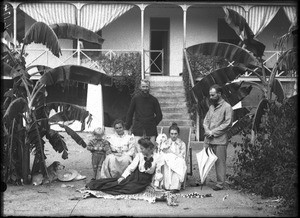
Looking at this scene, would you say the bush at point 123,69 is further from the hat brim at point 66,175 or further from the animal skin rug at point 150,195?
the animal skin rug at point 150,195

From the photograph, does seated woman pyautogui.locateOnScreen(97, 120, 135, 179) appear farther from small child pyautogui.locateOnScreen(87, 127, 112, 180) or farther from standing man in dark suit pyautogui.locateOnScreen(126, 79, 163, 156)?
standing man in dark suit pyautogui.locateOnScreen(126, 79, 163, 156)

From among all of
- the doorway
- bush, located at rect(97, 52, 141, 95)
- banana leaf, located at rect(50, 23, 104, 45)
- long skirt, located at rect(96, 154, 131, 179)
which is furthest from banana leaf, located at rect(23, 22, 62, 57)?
the doorway

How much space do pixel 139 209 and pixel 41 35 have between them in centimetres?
370

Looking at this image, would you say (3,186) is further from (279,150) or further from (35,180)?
(279,150)

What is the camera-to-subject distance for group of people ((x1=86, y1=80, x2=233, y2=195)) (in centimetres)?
766

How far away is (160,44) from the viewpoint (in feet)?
64.2

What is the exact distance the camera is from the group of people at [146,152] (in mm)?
7656

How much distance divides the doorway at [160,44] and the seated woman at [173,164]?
10.5m

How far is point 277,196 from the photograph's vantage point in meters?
7.38

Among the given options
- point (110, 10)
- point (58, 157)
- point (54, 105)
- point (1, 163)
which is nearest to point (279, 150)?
point (54, 105)

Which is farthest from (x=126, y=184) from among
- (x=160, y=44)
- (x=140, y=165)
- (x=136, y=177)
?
(x=160, y=44)

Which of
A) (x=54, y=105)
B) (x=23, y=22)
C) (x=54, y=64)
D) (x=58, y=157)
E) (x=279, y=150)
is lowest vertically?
(x=58, y=157)

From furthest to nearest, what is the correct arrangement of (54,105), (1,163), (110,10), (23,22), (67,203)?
(23,22) < (110,10) < (54,105) < (1,163) < (67,203)

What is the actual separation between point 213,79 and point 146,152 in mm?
2527
